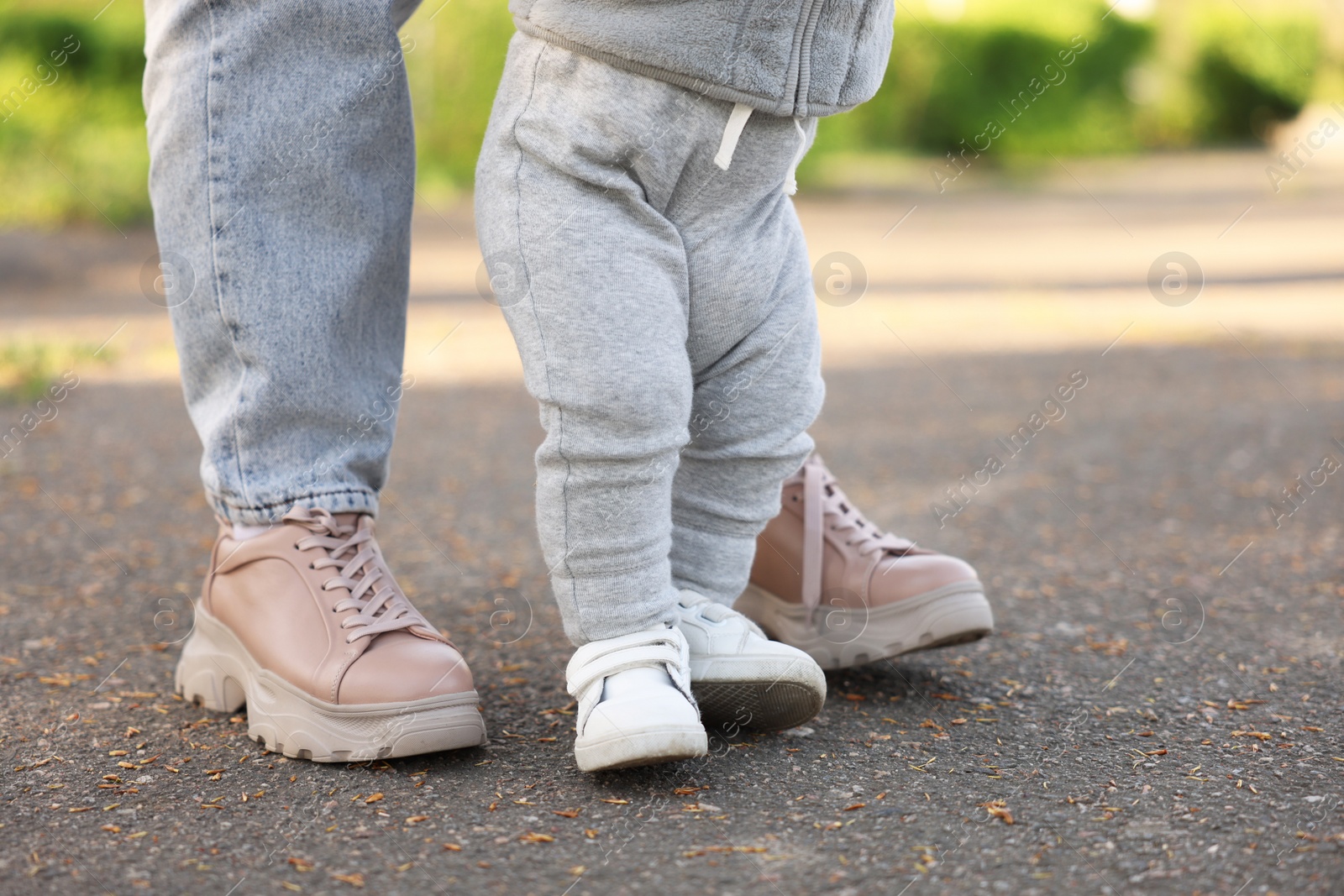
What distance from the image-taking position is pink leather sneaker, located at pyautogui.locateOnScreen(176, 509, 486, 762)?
1.29 metres

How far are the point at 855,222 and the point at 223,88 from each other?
7460 mm

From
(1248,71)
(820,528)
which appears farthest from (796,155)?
(1248,71)

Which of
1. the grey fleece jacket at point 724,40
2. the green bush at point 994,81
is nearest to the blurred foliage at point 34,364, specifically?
the grey fleece jacket at point 724,40

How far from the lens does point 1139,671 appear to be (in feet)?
5.25

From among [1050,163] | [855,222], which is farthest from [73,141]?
[1050,163]

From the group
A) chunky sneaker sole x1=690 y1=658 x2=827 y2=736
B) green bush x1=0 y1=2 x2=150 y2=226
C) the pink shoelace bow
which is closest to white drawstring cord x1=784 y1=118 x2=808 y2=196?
the pink shoelace bow

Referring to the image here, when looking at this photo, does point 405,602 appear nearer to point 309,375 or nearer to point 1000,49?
point 309,375

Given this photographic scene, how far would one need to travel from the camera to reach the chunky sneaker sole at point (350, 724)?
4.21 feet

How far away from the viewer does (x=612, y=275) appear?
1.25 meters

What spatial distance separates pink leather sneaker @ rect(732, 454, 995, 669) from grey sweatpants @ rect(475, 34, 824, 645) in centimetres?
35

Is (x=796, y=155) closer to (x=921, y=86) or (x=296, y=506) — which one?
(x=296, y=506)

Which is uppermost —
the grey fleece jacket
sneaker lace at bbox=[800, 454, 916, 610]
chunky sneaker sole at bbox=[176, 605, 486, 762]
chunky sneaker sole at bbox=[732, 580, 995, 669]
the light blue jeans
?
the grey fleece jacket

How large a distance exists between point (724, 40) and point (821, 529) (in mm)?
659

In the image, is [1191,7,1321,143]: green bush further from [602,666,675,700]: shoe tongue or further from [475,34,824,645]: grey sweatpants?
[602,666,675,700]: shoe tongue
